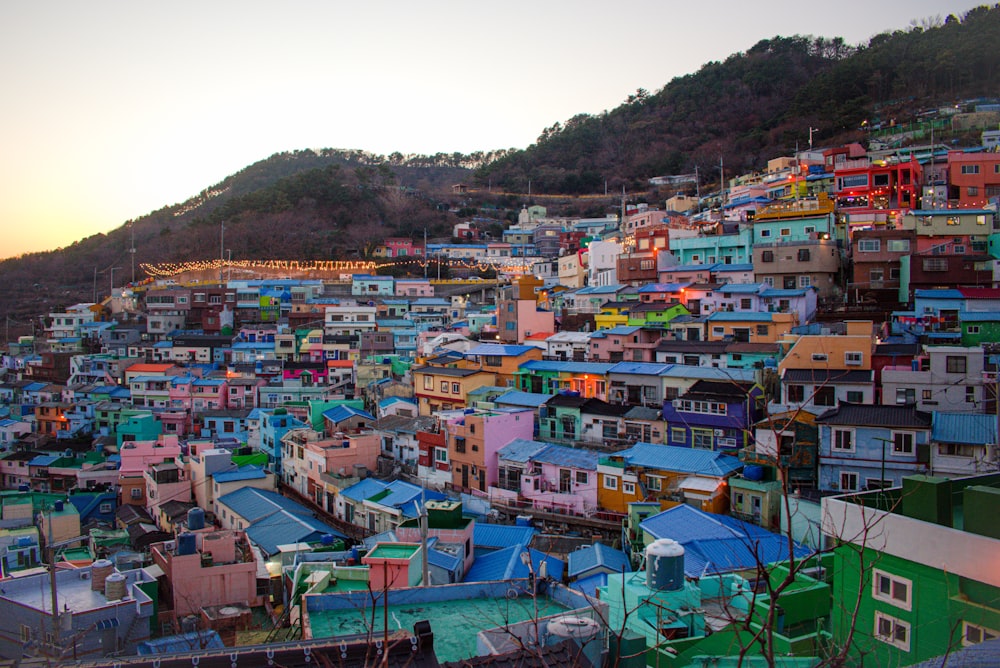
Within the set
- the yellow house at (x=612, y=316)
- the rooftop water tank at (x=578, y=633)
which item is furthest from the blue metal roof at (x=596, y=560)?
the yellow house at (x=612, y=316)

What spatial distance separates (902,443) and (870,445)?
0.52m

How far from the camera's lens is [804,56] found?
57219 mm

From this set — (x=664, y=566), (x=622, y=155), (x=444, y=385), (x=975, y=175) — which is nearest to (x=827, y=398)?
(x=664, y=566)

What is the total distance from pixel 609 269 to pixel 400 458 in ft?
45.6

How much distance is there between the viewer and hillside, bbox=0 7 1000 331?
42.9 metres

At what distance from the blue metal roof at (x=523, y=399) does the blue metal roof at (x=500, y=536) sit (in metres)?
5.84

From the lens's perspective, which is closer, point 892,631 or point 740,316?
point 892,631

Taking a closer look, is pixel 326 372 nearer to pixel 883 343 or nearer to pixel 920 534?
pixel 883 343

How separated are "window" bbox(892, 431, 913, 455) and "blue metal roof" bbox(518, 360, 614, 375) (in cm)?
810

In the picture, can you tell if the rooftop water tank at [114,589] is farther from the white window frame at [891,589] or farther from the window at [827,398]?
the window at [827,398]

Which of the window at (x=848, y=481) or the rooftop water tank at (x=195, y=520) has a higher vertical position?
the window at (x=848, y=481)

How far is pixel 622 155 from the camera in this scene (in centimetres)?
6000

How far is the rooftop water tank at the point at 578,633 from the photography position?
511 centimetres

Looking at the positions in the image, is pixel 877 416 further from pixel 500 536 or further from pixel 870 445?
pixel 500 536
